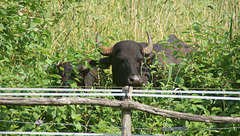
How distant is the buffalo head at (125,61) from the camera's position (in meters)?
5.35

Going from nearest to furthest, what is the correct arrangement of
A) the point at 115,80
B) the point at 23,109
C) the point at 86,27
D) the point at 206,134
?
1. the point at 206,134
2. the point at 23,109
3. the point at 115,80
4. the point at 86,27

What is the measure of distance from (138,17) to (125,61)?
2.42 metres

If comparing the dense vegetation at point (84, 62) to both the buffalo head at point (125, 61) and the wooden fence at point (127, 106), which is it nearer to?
the buffalo head at point (125, 61)

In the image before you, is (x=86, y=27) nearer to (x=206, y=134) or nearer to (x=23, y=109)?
(x=23, y=109)

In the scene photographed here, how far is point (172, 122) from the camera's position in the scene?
4164 millimetres

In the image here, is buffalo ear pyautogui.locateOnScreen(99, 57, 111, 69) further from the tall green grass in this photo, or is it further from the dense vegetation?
the tall green grass

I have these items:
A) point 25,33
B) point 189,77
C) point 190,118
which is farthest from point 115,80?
point 190,118

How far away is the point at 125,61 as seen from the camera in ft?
18.0

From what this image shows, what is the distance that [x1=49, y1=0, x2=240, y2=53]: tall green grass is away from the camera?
7152 mm

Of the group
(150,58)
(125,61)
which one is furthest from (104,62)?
(150,58)

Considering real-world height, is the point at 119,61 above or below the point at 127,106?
above

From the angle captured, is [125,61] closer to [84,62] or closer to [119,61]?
[119,61]

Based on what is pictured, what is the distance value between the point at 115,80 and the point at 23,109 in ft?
5.98

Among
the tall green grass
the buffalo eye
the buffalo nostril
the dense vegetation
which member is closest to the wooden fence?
the dense vegetation
